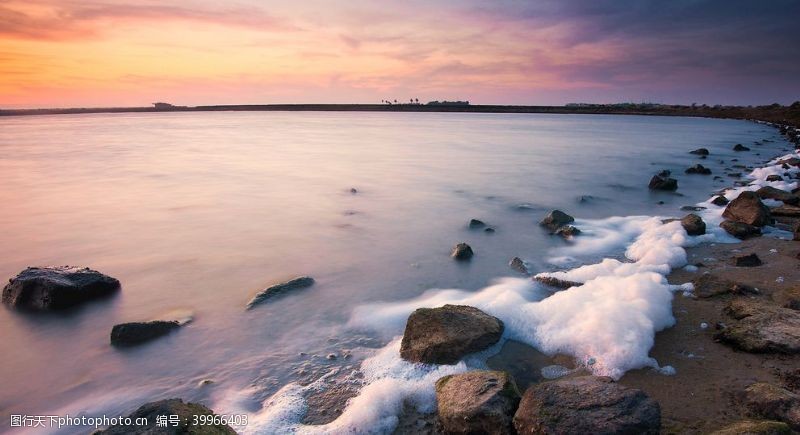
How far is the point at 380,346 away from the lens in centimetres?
457

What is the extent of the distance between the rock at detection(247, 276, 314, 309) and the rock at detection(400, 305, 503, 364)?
2300 mm

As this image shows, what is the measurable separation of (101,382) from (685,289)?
639 cm

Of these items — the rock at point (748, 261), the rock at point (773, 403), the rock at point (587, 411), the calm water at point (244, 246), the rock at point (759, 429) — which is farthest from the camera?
the rock at point (748, 261)

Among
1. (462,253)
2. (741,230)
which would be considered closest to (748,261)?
(741,230)

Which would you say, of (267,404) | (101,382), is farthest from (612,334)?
(101,382)

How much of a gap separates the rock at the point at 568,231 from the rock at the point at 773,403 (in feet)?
16.5

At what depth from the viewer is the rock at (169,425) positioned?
2.69m

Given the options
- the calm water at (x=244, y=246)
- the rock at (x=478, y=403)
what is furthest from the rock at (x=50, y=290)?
the rock at (x=478, y=403)

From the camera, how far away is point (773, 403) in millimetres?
3051

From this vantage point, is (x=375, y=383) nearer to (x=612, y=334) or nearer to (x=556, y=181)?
(x=612, y=334)

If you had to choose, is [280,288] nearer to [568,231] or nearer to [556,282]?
[556,282]

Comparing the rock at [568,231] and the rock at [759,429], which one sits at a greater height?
the rock at [759,429]

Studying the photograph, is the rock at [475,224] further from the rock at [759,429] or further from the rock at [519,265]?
the rock at [759,429]

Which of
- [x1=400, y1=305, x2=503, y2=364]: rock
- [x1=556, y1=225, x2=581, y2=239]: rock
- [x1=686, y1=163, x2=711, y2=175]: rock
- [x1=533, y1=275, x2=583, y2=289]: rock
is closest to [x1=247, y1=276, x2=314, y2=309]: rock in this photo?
[x1=400, y1=305, x2=503, y2=364]: rock
